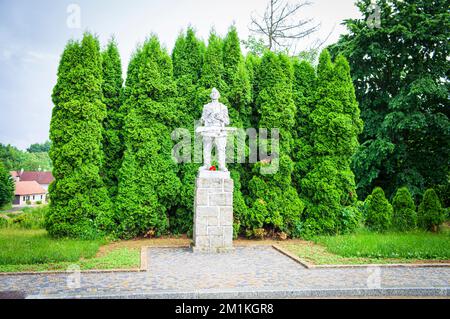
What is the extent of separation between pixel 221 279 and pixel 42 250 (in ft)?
13.6

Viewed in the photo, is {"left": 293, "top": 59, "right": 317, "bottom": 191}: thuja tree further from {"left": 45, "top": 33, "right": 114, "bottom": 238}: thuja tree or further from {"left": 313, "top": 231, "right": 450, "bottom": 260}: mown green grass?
{"left": 45, "top": 33, "right": 114, "bottom": 238}: thuja tree

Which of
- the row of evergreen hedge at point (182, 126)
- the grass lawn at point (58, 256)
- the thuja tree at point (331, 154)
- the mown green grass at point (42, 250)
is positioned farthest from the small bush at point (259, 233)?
the mown green grass at point (42, 250)

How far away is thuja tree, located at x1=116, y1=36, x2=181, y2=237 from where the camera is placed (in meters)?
10.6

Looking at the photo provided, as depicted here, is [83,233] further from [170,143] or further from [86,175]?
[170,143]

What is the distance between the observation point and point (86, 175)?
33.7 ft

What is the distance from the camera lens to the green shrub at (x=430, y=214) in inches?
469

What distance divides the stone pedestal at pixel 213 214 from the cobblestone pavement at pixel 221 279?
1.25 m

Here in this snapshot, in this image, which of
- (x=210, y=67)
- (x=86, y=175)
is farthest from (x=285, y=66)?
(x=86, y=175)

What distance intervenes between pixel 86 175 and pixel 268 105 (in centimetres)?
555

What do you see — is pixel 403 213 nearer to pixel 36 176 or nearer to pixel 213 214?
pixel 213 214

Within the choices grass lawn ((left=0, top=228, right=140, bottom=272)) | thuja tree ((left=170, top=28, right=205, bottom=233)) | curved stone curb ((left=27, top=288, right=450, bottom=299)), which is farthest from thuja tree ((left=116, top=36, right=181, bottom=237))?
curved stone curb ((left=27, top=288, right=450, bottom=299))
